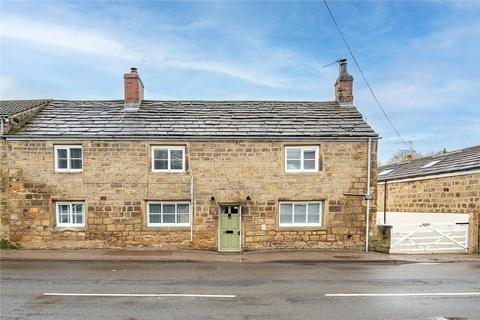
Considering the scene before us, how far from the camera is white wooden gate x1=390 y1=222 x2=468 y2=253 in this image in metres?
14.3

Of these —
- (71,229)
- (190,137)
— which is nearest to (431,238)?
(190,137)

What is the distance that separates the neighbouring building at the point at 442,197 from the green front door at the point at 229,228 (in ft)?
25.6

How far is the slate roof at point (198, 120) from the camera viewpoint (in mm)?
14586

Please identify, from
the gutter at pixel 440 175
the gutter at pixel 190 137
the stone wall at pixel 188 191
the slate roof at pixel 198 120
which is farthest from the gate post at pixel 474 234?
the slate roof at pixel 198 120

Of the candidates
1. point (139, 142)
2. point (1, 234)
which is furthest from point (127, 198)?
point (1, 234)

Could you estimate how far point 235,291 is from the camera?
27.3 ft

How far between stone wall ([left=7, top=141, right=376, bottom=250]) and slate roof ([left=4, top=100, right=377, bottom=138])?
545mm

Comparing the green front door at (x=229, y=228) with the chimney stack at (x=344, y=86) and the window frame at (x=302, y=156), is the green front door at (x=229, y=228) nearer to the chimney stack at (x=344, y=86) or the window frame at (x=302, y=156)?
the window frame at (x=302, y=156)

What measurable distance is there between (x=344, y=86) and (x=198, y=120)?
823cm

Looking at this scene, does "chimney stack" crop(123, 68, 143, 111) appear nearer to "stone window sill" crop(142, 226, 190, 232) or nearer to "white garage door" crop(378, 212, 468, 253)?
"stone window sill" crop(142, 226, 190, 232)

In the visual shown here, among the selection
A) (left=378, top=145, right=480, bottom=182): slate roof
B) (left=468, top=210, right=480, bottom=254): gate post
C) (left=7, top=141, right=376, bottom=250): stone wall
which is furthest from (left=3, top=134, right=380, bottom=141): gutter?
(left=378, top=145, right=480, bottom=182): slate roof

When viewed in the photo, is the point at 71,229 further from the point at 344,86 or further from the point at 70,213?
the point at 344,86

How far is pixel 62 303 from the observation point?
732cm

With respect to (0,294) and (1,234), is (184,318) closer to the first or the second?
A: (0,294)
